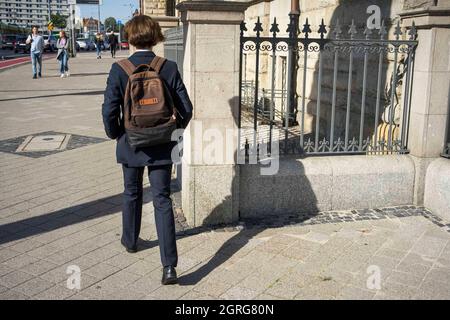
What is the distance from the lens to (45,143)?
30.6 feet

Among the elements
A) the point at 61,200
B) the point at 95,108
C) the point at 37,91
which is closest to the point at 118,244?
the point at 61,200

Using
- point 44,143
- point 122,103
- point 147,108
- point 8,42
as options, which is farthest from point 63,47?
point 8,42

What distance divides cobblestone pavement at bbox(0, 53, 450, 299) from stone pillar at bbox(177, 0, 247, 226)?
11.8 inches

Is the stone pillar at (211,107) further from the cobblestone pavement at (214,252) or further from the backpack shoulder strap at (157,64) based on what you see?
the backpack shoulder strap at (157,64)

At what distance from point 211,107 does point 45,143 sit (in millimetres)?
5211

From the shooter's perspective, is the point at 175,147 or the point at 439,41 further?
the point at 439,41

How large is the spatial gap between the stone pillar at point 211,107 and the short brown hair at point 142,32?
0.92 meters

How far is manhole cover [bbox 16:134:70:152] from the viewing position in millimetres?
8883

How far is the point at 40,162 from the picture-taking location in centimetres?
794

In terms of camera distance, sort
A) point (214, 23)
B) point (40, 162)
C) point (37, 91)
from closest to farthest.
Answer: point (214, 23) < point (40, 162) < point (37, 91)

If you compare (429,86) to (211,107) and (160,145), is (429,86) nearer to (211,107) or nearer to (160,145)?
(211,107)

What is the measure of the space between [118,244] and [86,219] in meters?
0.86

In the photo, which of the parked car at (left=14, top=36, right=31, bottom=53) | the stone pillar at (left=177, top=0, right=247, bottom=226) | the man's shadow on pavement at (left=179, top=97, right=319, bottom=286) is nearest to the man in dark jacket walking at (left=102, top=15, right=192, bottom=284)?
the man's shadow on pavement at (left=179, top=97, right=319, bottom=286)
